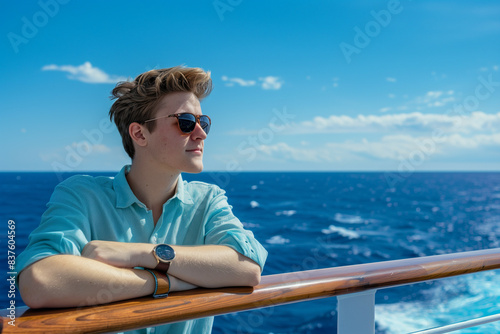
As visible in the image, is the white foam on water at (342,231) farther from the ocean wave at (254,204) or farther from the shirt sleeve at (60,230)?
the shirt sleeve at (60,230)

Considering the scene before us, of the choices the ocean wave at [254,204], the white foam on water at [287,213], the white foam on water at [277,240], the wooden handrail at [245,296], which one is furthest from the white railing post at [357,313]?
the ocean wave at [254,204]

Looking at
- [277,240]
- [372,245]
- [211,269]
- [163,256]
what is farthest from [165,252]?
[372,245]

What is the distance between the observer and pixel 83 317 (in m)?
0.83

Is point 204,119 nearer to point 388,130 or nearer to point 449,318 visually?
point 449,318

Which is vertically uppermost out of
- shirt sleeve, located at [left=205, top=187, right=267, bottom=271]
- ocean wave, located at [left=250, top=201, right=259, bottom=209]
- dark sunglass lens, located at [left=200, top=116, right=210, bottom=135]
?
ocean wave, located at [left=250, top=201, right=259, bottom=209]

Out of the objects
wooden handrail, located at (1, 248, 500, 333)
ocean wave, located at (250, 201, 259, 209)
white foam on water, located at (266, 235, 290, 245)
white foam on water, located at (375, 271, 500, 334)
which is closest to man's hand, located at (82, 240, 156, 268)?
wooden handrail, located at (1, 248, 500, 333)

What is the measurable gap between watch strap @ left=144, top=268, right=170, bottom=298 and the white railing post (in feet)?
1.50

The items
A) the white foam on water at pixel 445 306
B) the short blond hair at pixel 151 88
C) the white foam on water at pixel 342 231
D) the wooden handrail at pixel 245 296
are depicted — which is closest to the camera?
the wooden handrail at pixel 245 296

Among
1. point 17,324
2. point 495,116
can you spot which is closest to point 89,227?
point 17,324

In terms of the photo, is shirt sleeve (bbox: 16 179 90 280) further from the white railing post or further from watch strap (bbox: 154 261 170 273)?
the white railing post

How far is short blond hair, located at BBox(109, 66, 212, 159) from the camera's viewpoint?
4.70 feet

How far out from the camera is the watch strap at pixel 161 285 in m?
0.98

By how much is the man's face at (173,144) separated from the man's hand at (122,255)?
1.21ft

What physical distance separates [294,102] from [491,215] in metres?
39.2
